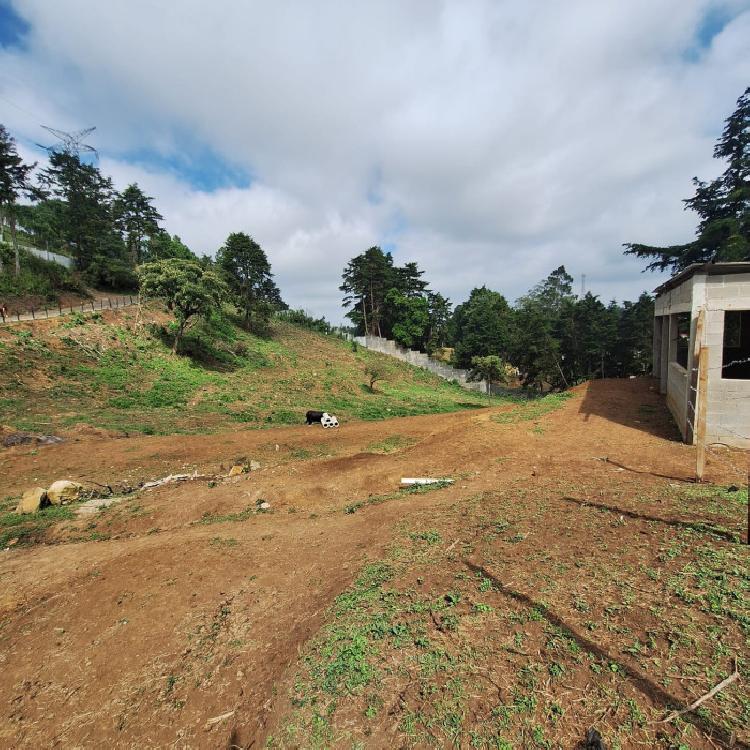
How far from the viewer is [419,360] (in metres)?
44.8

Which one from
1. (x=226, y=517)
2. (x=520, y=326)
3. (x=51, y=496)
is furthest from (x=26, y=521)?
(x=520, y=326)

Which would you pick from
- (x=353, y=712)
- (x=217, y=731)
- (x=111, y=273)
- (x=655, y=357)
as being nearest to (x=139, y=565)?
(x=217, y=731)

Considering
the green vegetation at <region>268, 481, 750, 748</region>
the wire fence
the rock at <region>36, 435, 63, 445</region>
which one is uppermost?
the wire fence

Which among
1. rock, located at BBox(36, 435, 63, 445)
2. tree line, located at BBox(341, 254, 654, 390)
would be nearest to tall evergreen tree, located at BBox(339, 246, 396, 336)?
tree line, located at BBox(341, 254, 654, 390)

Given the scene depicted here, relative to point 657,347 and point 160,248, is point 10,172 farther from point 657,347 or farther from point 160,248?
point 657,347

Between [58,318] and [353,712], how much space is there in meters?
29.3

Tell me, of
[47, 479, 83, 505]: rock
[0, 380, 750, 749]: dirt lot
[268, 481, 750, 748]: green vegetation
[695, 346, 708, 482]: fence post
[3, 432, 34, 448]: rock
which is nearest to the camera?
[268, 481, 750, 748]: green vegetation

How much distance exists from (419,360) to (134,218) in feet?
122

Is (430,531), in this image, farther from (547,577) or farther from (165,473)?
(165,473)

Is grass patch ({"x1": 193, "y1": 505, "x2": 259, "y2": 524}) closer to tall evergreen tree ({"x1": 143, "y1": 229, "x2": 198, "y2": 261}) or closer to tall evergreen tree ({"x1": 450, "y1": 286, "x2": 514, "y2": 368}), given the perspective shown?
tall evergreen tree ({"x1": 450, "y1": 286, "x2": 514, "y2": 368})

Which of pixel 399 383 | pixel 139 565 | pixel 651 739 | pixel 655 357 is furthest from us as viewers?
pixel 399 383

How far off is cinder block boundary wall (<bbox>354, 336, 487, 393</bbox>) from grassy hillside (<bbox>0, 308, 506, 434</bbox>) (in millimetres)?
8946

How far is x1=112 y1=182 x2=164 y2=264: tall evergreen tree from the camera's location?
138 ft

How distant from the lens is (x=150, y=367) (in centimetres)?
2278
